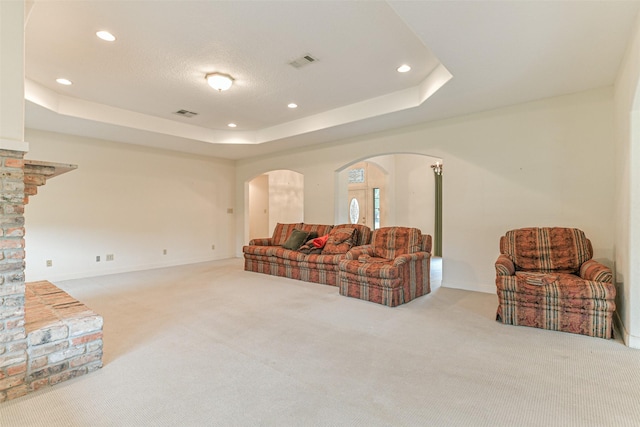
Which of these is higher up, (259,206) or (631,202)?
(259,206)

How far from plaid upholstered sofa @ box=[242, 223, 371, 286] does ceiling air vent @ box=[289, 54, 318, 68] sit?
8.89 ft

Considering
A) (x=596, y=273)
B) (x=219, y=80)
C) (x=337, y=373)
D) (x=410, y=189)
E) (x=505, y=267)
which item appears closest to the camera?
(x=337, y=373)

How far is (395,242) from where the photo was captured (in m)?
4.49

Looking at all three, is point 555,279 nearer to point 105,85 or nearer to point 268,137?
point 268,137

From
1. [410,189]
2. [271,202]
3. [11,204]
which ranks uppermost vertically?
[410,189]

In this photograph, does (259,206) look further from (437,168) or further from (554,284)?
(554,284)

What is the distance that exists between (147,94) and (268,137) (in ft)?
7.68

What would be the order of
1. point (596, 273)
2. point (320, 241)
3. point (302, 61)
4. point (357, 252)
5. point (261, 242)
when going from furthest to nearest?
point (261, 242)
point (320, 241)
point (357, 252)
point (302, 61)
point (596, 273)

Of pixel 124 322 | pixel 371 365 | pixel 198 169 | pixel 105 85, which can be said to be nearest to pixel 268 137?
pixel 198 169

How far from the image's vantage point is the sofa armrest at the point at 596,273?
276 centimetres

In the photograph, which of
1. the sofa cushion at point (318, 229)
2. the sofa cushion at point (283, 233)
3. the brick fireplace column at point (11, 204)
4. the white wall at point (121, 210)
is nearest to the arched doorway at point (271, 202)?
the white wall at point (121, 210)

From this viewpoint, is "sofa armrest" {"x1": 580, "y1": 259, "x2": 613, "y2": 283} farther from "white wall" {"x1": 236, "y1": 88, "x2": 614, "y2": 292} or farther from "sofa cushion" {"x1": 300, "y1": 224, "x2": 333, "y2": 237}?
"sofa cushion" {"x1": 300, "y1": 224, "x2": 333, "y2": 237}

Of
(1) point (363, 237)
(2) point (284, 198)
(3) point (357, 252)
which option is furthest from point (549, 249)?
(2) point (284, 198)

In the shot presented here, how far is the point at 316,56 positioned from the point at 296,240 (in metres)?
3.18
